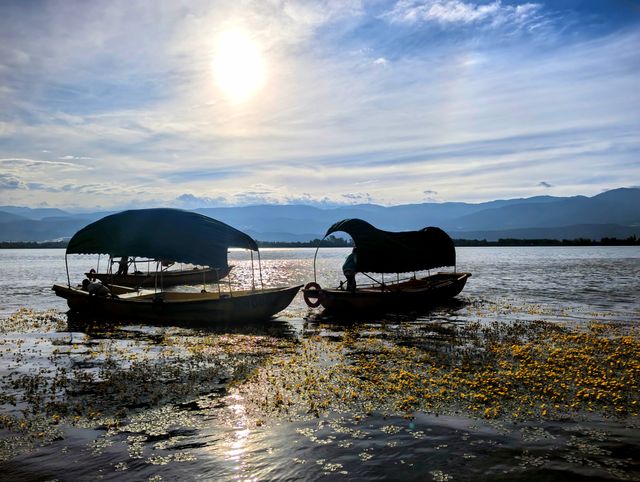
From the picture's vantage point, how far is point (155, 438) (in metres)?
11.4

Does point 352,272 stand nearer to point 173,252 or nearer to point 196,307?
point 196,307

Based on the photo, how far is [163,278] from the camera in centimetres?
5491

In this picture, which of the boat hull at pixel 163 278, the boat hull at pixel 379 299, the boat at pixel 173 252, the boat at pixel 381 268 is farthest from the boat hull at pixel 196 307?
the boat hull at pixel 163 278

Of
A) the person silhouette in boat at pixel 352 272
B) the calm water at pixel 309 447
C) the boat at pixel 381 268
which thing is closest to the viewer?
the calm water at pixel 309 447

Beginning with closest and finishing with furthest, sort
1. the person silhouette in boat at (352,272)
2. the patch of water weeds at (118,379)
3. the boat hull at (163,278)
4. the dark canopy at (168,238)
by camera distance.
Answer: the patch of water weeds at (118,379), the dark canopy at (168,238), the person silhouette in boat at (352,272), the boat hull at (163,278)

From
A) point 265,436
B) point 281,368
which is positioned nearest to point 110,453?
point 265,436

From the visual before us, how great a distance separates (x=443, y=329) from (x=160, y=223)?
19389 mm

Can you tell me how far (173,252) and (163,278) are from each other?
1029 inches

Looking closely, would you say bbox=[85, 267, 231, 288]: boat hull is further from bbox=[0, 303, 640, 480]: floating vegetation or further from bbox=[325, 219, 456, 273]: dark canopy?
bbox=[0, 303, 640, 480]: floating vegetation

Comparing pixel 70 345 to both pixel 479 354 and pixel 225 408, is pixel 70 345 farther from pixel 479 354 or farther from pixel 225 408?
pixel 479 354

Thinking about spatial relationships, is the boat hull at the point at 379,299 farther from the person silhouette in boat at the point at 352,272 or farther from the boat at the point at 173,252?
the boat at the point at 173,252

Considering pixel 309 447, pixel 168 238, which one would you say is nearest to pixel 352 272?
pixel 168 238

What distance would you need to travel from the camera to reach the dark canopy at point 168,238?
30.5 m

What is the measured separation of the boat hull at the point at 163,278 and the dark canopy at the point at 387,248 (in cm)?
1277
